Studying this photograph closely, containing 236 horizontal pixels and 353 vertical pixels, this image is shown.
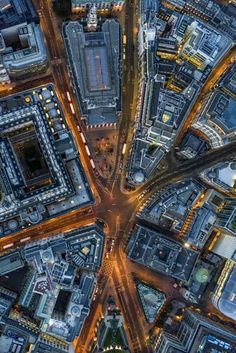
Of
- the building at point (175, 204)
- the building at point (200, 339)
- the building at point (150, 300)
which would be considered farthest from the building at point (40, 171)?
the building at point (200, 339)

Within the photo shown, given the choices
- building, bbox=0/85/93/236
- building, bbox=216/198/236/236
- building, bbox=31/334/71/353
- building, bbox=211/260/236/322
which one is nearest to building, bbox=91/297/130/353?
building, bbox=31/334/71/353

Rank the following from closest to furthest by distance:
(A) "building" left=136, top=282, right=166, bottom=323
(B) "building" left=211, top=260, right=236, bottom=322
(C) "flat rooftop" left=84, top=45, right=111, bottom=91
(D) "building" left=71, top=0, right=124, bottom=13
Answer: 1. (C) "flat rooftop" left=84, top=45, right=111, bottom=91
2. (D) "building" left=71, top=0, right=124, bottom=13
3. (B) "building" left=211, top=260, right=236, bottom=322
4. (A) "building" left=136, top=282, right=166, bottom=323

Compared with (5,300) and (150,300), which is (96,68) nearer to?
(150,300)

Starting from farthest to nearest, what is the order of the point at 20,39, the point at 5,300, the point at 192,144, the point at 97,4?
the point at 192,144 < the point at 97,4 < the point at 5,300 < the point at 20,39

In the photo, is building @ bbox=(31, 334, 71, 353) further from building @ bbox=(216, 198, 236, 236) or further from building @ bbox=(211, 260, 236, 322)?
building @ bbox=(216, 198, 236, 236)

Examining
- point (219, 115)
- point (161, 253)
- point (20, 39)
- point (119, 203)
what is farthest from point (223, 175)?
point (20, 39)

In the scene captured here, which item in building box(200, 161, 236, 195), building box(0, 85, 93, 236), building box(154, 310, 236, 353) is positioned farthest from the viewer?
building box(200, 161, 236, 195)

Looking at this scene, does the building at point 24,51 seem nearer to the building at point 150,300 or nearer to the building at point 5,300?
the building at point 5,300
